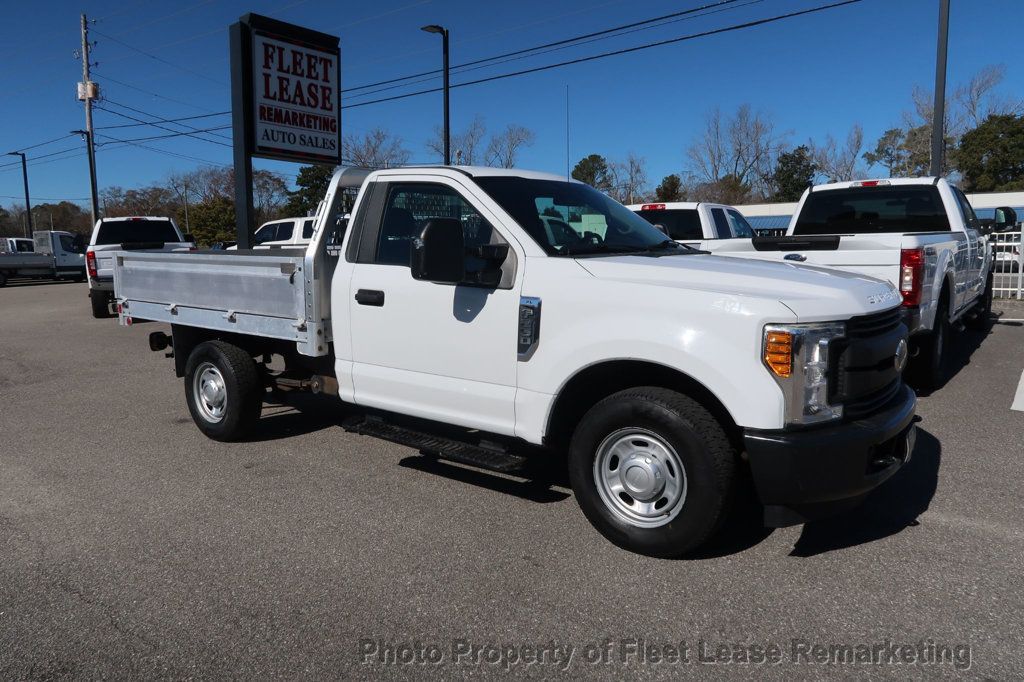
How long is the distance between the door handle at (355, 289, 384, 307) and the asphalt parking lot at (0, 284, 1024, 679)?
122cm

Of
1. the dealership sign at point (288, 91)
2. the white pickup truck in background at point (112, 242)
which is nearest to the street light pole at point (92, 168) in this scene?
the white pickup truck in background at point (112, 242)

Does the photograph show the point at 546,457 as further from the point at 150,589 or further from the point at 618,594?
the point at 150,589

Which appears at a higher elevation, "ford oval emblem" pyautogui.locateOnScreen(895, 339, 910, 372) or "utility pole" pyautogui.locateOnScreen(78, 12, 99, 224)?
"utility pole" pyautogui.locateOnScreen(78, 12, 99, 224)

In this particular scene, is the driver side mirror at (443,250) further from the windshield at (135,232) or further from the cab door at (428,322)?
the windshield at (135,232)

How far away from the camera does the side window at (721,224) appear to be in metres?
11.9

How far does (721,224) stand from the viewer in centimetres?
1214

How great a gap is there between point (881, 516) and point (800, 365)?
1584mm

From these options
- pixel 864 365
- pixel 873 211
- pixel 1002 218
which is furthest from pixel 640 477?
A: pixel 1002 218

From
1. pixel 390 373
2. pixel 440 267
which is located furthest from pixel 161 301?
pixel 440 267

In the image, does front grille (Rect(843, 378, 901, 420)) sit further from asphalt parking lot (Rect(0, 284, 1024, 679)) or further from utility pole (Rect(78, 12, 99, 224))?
utility pole (Rect(78, 12, 99, 224))

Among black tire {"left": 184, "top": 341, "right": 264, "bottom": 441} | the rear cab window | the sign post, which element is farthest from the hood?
the rear cab window

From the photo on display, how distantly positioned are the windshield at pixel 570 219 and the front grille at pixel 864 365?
4.65 feet

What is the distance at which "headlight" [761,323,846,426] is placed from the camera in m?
3.41

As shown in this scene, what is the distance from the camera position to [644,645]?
10.3 feet
